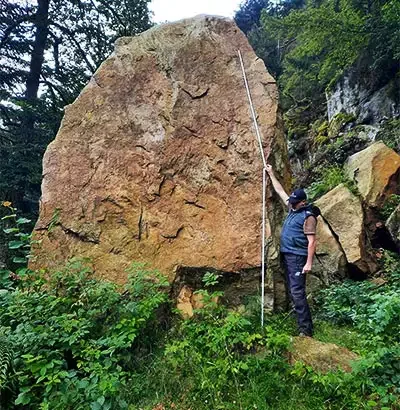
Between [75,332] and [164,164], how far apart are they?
239 centimetres

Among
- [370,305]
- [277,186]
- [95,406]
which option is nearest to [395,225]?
[370,305]

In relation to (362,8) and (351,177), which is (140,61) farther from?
(362,8)

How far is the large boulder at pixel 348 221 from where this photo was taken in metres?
6.57

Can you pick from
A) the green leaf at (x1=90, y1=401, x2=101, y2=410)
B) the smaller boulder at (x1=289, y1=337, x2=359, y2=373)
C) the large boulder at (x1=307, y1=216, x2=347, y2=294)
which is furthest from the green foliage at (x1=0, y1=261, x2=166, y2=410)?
the large boulder at (x1=307, y1=216, x2=347, y2=294)

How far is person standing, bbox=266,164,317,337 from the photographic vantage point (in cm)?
413

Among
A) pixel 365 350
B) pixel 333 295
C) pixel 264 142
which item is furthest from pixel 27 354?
pixel 333 295

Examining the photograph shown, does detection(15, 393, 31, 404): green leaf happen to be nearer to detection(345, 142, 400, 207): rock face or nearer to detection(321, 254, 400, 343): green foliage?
detection(321, 254, 400, 343): green foliage

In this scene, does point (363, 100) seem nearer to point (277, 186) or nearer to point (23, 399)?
point (277, 186)

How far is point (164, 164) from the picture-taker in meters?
4.88

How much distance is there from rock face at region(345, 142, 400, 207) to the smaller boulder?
4.86m

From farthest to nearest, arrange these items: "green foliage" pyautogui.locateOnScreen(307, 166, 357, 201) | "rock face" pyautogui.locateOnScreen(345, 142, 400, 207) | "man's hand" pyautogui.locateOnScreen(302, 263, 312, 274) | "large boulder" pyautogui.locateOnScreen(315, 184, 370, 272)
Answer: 1. "green foliage" pyautogui.locateOnScreen(307, 166, 357, 201)
2. "rock face" pyautogui.locateOnScreen(345, 142, 400, 207)
3. "large boulder" pyautogui.locateOnScreen(315, 184, 370, 272)
4. "man's hand" pyautogui.locateOnScreen(302, 263, 312, 274)

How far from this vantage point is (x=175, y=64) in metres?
5.38

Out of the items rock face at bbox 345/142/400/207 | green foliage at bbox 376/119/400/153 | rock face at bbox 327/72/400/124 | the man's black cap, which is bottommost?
the man's black cap

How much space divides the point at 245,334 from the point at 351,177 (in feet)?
→ 19.5
